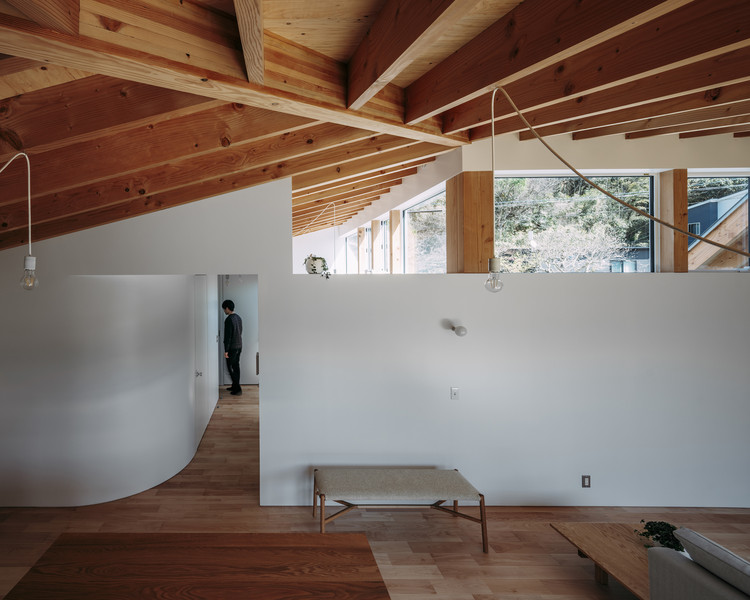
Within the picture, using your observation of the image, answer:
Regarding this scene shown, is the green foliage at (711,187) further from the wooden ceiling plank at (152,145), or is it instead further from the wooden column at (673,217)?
the wooden ceiling plank at (152,145)

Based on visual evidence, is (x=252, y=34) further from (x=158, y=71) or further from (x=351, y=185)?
(x=351, y=185)

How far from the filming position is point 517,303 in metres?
4.34

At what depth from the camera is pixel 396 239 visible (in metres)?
6.34

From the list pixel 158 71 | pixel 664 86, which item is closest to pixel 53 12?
pixel 158 71

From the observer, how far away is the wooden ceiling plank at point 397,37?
1.47 m

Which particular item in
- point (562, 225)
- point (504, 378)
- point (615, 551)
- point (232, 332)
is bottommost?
point (615, 551)

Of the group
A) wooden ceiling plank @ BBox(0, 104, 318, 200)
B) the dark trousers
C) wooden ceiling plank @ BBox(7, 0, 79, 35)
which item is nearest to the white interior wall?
wooden ceiling plank @ BBox(0, 104, 318, 200)

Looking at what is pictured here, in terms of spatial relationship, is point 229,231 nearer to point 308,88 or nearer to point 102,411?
point 102,411

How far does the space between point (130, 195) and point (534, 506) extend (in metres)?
4.10

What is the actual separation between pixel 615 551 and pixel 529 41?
9.98 ft

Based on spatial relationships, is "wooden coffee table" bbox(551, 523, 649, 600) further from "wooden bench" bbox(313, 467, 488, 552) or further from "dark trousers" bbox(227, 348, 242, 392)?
"dark trousers" bbox(227, 348, 242, 392)

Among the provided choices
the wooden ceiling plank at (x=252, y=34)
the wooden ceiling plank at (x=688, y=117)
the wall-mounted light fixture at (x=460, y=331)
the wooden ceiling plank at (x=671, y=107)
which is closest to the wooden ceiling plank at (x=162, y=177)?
the wooden ceiling plank at (x=252, y=34)

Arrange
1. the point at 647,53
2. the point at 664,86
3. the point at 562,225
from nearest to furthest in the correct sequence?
1. the point at 647,53
2. the point at 664,86
3. the point at 562,225

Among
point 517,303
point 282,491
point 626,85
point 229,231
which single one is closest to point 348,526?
point 282,491
